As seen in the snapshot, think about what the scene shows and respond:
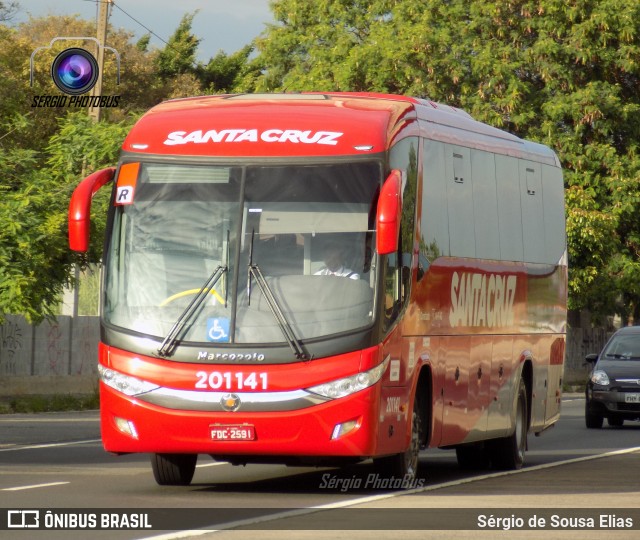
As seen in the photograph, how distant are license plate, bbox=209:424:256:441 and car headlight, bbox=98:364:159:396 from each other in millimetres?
629

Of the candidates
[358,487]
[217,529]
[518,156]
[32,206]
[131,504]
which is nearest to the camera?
[217,529]

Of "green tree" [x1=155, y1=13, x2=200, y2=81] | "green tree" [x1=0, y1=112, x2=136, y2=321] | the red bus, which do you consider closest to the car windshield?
"green tree" [x1=0, y1=112, x2=136, y2=321]

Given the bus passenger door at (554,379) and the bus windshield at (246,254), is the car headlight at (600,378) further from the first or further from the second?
the bus windshield at (246,254)

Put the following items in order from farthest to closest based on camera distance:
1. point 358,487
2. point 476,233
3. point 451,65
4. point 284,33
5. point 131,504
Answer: point 284,33, point 451,65, point 476,233, point 358,487, point 131,504

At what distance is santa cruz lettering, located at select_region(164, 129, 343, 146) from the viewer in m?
14.9

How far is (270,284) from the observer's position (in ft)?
47.1

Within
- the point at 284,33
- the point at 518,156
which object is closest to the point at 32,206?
the point at 518,156

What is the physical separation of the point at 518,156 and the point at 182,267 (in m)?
6.42

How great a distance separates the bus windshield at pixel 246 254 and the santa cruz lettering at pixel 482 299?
8.59ft

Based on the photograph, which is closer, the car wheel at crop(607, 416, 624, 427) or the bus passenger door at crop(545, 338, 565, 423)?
the bus passenger door at crop(545, 338, 565, 423)

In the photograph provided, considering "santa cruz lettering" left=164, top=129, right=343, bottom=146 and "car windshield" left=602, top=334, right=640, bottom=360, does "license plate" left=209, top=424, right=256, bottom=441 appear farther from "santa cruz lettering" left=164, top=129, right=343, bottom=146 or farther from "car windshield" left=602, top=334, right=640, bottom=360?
"car windshield" left=602, top=334, right=640, bottom=360

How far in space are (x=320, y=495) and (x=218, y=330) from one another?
169 cm

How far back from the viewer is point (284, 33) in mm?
54250

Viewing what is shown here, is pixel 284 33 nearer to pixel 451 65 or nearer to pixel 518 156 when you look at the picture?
pixel 451 65
